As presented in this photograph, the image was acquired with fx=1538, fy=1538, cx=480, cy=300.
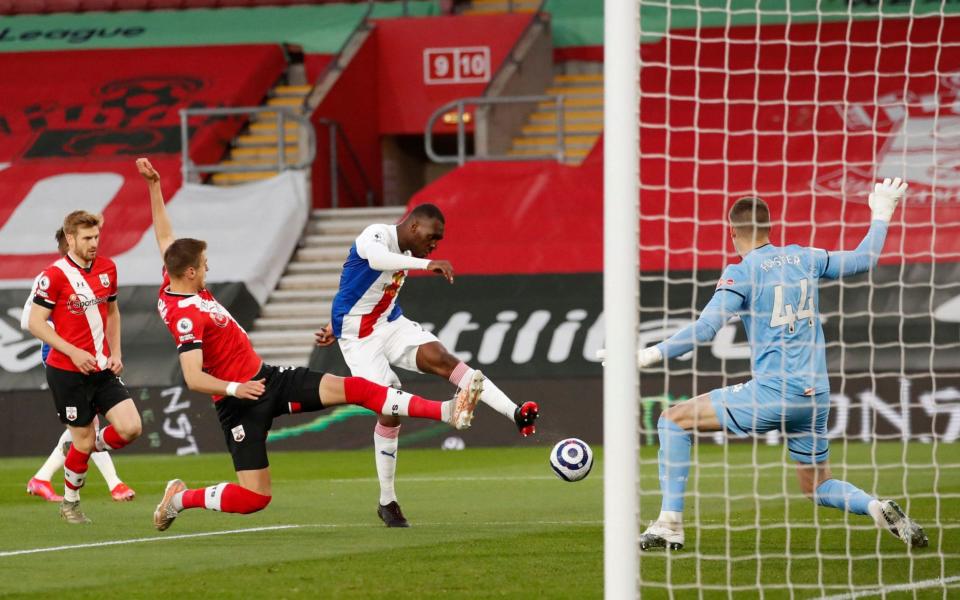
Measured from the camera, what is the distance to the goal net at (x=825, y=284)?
723cm

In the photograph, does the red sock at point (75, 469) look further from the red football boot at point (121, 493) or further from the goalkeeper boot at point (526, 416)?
the goalkeeper boot at point (526, 416)

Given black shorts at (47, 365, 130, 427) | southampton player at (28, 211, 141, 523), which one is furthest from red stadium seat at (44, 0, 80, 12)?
black shorts at (47, 365, 130, 427)

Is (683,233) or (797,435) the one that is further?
(683,233)

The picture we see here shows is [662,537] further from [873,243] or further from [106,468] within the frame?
[106,468]

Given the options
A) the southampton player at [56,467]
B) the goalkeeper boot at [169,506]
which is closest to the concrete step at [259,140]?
the southampton player at [56,467]

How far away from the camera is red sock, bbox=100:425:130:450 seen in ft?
Answer: 32.6

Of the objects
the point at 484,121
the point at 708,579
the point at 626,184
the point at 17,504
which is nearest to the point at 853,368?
the point at 484,121

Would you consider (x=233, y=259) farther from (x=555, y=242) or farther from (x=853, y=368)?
(x=853, y=368)

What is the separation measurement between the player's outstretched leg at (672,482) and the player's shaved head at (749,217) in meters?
0.98

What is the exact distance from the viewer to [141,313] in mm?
18578

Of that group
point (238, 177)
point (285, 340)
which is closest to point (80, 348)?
point (285, 340)

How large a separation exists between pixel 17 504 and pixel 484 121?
11732 millimetres

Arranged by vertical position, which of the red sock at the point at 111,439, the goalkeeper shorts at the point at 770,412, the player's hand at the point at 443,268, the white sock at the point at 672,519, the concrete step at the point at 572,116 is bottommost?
the concrete step at the point at 572,116

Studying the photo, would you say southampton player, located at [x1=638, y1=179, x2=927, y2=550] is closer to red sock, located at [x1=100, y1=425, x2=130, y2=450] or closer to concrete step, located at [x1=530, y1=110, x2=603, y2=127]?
red sock, located at [x1=100, y1=425, x2=130, y2=450]
